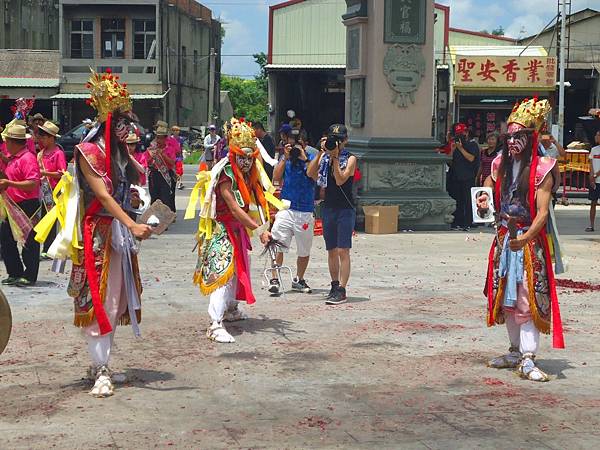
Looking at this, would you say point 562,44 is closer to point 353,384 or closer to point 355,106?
point 355,106

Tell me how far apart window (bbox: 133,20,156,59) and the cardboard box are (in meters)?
33.6

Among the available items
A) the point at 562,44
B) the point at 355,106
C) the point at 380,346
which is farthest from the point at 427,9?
the point at 562,44

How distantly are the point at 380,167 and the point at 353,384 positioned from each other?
32.0ft

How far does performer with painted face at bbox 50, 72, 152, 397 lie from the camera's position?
669 centimetres

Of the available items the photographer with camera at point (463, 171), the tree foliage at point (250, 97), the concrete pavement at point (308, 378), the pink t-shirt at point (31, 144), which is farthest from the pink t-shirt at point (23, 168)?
the tree foliage at point (250, 97)

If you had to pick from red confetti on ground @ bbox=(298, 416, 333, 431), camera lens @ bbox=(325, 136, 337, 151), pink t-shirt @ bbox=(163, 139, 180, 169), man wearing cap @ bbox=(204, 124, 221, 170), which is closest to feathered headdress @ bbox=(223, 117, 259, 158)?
camera lens @ bbox=(325, 136, 337, 151)

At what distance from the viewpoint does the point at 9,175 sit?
35.6 feet

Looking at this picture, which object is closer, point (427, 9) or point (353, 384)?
point (353, 384)

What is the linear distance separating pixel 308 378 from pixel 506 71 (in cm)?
2885

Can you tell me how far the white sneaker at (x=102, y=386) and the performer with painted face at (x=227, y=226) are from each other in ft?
5.74

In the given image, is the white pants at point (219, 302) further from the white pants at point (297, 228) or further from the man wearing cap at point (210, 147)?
the man wearing cap at point (210, 147)

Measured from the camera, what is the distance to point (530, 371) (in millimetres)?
7188

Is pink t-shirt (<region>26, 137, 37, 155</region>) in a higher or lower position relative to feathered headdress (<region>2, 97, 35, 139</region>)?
lower

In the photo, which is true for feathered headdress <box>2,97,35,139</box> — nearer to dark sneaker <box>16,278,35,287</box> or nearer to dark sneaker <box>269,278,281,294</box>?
dark sneaker <box>16,278,35,287</box>
